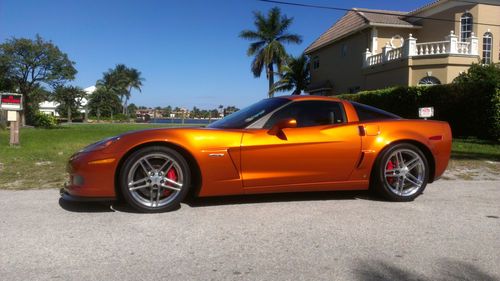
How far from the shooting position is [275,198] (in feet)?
17.9

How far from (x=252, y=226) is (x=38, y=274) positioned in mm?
1865

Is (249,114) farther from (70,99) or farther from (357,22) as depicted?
(70,99)

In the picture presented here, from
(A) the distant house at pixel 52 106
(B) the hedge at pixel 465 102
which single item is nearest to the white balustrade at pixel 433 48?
(B) the hedge at pixel 465 102

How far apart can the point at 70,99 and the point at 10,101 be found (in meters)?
58.1

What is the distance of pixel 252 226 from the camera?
425 cm

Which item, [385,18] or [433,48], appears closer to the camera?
[433,48]

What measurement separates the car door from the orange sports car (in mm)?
11

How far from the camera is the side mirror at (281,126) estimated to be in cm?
480

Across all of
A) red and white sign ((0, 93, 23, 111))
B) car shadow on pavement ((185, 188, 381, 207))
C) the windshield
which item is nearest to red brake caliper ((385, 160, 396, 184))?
car shadow on pavement ((185, 188, 381, 207))

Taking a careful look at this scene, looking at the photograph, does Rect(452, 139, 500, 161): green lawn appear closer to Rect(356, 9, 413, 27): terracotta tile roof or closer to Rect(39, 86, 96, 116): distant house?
Rect(356, 9, 413, 27): terracotta tile roof

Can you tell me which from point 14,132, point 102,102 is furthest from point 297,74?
point 102,102

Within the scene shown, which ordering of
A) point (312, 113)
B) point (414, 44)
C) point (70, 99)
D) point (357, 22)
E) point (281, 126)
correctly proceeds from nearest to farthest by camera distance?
point (281, 126) < point (312, 113) < point (414, 44) < point (357, 22) < point (70, 99)

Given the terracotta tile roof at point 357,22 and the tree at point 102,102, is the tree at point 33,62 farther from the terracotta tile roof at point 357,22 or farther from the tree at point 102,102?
the tree at point 102,102

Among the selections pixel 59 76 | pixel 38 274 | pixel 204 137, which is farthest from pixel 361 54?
pixel 38 274
